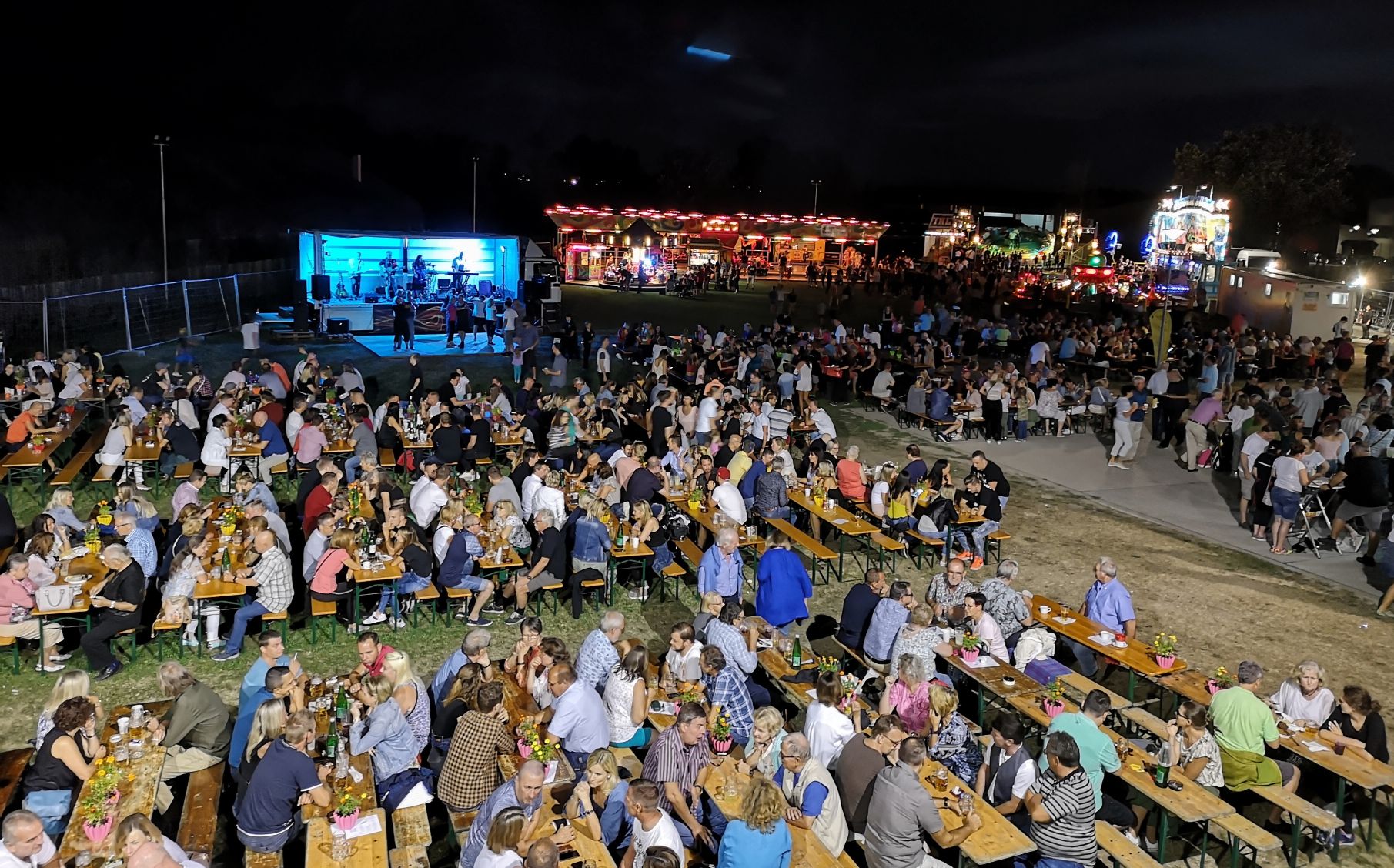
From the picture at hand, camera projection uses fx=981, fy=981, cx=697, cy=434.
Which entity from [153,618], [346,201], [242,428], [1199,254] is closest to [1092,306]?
[1199,254]

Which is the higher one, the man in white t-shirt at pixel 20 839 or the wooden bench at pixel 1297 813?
the man in white t-shirt at pixel 20 839

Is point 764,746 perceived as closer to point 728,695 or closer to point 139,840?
point 728,695

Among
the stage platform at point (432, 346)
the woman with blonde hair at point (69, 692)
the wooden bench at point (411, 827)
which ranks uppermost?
the stage platform at point (432, 346)

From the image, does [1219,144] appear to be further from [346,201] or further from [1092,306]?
[346,201]

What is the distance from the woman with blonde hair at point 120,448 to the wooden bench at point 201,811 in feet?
22.5

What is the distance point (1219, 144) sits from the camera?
52.6 meters

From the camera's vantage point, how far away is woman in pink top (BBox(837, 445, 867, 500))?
37.8 feet

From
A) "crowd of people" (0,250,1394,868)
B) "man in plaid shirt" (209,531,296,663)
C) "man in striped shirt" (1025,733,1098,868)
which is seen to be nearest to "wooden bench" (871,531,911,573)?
"crowd of people" (0,250,1394,868)

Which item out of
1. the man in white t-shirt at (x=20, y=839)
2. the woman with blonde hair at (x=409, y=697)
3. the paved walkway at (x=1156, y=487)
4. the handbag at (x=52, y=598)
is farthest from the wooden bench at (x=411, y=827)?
the paved walkway at (x=1156, y=487)

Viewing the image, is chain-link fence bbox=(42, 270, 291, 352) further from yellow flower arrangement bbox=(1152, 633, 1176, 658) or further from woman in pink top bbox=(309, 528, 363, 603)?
yellow flower arrangement bbox=(1152, 633, 1176, 658)

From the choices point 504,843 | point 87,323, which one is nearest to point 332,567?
point 504,843

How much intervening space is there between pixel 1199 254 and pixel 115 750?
41190mm

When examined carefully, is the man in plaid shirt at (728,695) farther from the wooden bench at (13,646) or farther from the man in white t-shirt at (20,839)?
the wooden bench at (13,646)

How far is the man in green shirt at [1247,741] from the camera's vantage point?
622cm
